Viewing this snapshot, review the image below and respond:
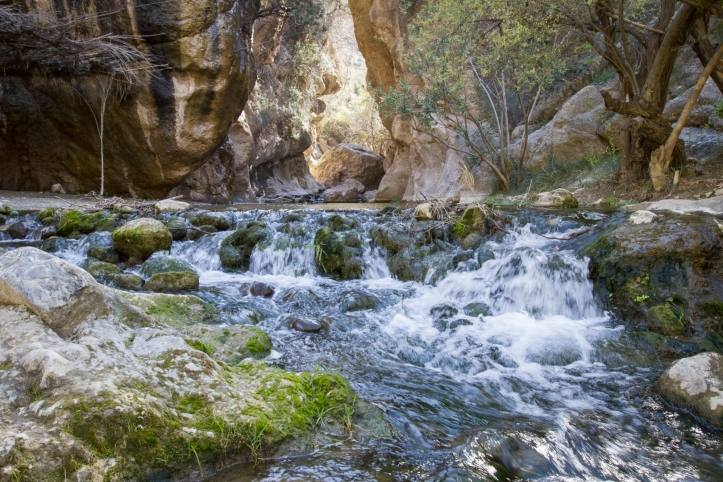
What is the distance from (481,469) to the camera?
7.08 feet

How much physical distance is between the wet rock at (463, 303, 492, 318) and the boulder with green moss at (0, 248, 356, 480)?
2890 mm

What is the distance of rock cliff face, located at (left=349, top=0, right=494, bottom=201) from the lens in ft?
59.8

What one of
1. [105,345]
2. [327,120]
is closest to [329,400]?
[105,345]

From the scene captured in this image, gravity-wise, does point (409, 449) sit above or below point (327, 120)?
below

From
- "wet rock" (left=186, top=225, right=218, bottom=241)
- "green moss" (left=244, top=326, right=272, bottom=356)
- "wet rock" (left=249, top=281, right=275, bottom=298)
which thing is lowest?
"wet rock" (left=249, top=281, right=275, bottom=298)

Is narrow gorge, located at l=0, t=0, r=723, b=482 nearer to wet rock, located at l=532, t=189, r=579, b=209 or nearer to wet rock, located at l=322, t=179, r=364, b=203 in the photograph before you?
wet rock, located at l=532, t=189, r=579, b=209

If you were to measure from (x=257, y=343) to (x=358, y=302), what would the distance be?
205 cm

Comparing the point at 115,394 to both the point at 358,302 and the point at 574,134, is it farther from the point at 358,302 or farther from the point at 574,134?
the point at 574,134

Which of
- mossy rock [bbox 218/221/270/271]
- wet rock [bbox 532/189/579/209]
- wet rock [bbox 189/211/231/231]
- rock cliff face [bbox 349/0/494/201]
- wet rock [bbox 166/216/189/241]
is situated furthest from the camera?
rock cliff face [bbox 349/0/494/201]

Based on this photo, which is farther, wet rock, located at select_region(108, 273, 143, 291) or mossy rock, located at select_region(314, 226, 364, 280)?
mossy rock, located at select_region(314, 226, 364, 280)

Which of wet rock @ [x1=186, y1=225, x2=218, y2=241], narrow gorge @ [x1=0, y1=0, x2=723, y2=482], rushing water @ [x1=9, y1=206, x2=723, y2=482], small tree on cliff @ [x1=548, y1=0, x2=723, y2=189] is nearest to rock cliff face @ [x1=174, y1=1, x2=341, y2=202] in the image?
narrow gorge @ [x1=0, y1=0, x2=723, y2=482]

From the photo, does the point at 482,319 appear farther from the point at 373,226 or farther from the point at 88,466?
the point at 88,466

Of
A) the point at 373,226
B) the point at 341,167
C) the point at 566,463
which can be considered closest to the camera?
the point at 566,463

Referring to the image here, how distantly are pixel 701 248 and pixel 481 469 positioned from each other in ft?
13.8
